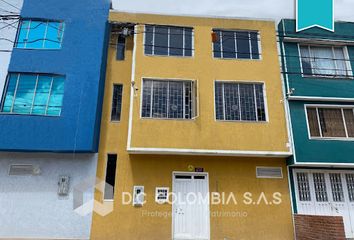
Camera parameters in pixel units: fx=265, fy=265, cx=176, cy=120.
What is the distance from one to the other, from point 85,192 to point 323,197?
332 inches

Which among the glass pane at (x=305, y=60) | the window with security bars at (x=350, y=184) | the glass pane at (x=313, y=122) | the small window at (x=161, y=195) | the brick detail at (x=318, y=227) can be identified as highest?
the glass pane at (x=305, y=60)

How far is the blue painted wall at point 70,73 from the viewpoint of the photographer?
898 centimetres

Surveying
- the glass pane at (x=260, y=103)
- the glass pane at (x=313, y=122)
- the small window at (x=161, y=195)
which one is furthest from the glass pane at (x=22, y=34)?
the glass pane at (x=313, y=122)

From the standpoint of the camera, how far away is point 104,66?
10.4m

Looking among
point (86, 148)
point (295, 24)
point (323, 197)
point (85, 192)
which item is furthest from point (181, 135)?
point (295, 24)

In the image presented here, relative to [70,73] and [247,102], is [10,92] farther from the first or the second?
[247,102]

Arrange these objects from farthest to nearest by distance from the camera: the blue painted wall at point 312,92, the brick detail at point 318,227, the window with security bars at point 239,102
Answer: the window with security bars at point 239,102
the blue painted wall at point 312,92
the brick detail at point 318,227

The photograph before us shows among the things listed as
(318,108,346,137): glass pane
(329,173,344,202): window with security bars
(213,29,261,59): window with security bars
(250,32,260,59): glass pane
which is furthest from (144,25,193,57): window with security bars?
(329,173,344,202): window with security bars

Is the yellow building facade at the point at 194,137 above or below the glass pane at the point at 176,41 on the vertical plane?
below

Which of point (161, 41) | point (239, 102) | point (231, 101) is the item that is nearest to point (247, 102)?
point (239, 102)

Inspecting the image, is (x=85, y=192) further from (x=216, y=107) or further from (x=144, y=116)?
(x=216, y=107)

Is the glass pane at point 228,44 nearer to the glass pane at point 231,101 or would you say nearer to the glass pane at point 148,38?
the glass pane at point 231,101

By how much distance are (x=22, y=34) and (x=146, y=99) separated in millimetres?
5594

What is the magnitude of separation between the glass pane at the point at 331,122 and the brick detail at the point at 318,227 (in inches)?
128
